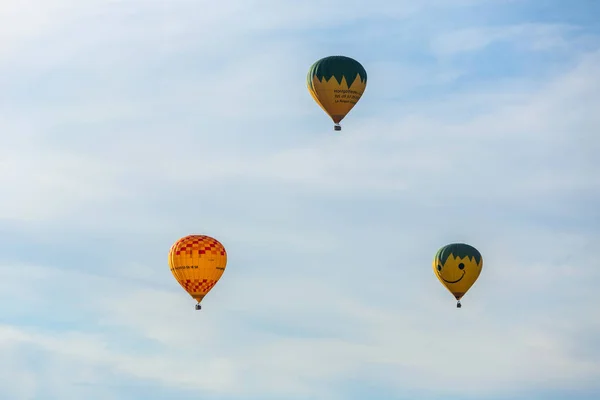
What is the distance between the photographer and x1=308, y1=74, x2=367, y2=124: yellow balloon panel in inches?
5064

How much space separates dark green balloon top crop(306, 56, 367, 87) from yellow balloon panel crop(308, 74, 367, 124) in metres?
0.22

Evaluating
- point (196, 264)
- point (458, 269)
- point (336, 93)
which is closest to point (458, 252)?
point (458, 269)

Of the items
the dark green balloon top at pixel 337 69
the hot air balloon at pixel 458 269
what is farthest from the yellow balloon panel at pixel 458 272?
the dark green balloon top at pixel 337 69

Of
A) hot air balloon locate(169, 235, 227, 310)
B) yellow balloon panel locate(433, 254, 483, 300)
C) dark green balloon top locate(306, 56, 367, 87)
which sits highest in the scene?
dark green balloon top locate(306, 56, 367, 87)

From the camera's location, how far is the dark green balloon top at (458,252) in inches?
5379

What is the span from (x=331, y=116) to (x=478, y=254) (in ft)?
53.6

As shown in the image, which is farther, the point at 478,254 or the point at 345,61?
the point at 478,254

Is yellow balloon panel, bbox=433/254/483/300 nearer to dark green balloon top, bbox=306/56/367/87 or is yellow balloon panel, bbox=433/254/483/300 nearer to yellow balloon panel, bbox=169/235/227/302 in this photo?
dark green balloon top, bbox=306/56/367/87

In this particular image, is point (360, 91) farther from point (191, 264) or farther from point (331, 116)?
point (191, 264)

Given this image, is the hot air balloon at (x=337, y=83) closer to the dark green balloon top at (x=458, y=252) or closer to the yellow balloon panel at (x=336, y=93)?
the yellow balloon panel at (x=336, y=93)

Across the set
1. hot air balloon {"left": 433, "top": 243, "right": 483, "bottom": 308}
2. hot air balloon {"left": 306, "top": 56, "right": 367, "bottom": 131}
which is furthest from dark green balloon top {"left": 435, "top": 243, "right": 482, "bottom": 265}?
hot air balloon {"left": 306, "top": 56, "right": 367, "bottom": 131}

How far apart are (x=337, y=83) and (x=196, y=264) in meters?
15.6

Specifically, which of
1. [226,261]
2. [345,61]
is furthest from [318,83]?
[226,261]

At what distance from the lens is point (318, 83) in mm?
128750
